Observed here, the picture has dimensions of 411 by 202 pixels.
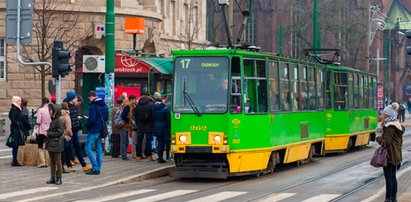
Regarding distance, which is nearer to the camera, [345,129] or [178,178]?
[178,178]

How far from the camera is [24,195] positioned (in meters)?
18.0

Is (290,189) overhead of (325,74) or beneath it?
beneath

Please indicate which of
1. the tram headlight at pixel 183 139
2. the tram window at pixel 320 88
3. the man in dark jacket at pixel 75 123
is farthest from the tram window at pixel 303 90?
the man in dark jacket at pixel 75 123

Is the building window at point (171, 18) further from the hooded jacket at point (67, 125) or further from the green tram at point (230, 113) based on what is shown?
the hooded jacket at point (67, 125)

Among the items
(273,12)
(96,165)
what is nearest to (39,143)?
(96,165)

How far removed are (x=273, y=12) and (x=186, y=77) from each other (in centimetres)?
8450

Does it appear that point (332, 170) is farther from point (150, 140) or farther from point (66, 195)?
point (66, 195)

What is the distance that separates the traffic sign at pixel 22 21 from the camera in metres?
22.4

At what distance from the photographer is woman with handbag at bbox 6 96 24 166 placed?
77.0 feet

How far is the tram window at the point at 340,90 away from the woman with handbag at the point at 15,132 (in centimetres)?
1097

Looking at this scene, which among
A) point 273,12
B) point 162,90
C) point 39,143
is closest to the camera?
point 39,143

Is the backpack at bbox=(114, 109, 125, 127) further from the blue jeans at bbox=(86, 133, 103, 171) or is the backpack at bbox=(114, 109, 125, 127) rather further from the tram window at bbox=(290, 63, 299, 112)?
the tram window at bbox=(290, 63, 299, 112)

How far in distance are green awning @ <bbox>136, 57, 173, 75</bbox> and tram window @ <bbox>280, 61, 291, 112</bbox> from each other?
17.3 feet

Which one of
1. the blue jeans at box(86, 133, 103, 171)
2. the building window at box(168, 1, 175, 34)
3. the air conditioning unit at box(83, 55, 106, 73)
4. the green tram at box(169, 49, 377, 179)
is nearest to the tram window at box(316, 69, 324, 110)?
the green tram at box(169, 49, 377, 179)
